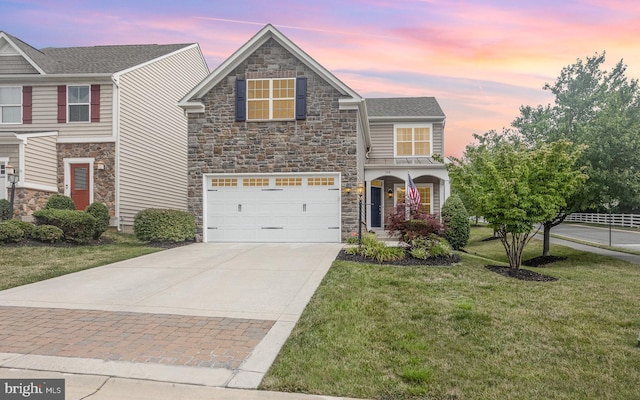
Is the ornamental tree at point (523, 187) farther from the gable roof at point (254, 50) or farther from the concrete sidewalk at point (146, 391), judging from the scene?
the concrete sidewalk at point (146, 391)

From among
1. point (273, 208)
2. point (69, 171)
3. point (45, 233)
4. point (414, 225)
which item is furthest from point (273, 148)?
point (69, 171)

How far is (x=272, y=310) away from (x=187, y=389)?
2.38 metres

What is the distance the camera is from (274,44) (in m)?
13.9

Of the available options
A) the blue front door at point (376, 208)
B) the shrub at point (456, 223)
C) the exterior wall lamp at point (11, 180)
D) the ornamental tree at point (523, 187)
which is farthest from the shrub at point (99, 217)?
the shrub at point (456, 223)

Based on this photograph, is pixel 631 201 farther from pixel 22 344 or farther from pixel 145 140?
pixel 145 140

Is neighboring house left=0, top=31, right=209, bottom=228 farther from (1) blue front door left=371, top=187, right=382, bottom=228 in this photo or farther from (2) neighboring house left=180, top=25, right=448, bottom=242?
(1) blue front door left=371, top=187, right=382, bottom=228

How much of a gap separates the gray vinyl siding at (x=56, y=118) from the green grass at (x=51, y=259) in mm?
5691

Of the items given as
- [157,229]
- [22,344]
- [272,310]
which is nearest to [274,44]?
[157,229]

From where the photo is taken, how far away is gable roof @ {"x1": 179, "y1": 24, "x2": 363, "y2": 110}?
13.6m

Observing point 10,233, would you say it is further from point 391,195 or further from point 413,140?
point 413,140

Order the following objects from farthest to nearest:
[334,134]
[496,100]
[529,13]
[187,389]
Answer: [496,100]
[334,134]
[529,13]
[187,389]

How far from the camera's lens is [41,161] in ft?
50.4

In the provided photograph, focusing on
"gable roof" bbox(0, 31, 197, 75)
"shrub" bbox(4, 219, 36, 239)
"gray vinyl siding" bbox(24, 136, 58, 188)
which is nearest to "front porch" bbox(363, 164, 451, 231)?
"gable roof" bbox(0, 31, 197, 75)

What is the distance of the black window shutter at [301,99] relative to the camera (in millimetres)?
13750
